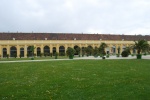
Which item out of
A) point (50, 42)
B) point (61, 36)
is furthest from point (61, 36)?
point (50, 42)

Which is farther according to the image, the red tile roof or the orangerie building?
the red tile roof

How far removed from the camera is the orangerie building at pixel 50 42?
226ft

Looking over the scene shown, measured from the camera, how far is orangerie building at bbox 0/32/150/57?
68.8 meters

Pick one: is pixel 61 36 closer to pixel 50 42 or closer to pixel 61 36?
pixel 61 36

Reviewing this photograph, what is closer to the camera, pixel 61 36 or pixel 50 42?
pixel 50 42

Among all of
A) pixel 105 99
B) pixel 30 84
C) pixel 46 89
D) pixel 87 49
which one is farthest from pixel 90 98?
pixel 87 49

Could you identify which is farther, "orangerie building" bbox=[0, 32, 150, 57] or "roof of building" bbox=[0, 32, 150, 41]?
"roof of building" bbox=[0, 32, 150, 41]

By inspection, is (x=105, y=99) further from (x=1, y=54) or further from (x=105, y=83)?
(x=1, y=54)

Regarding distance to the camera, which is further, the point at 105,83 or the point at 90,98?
the point at 105,83

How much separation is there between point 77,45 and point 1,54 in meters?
21.6

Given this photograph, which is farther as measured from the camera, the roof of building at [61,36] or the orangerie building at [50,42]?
the roof of building at [61,36]

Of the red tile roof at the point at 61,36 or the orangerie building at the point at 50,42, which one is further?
the red tile roof at the point at 61,36

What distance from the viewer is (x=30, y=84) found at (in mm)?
11766

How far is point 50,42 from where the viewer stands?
237 feet
